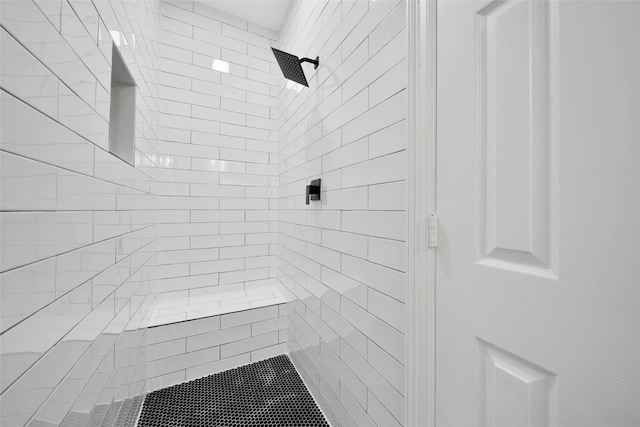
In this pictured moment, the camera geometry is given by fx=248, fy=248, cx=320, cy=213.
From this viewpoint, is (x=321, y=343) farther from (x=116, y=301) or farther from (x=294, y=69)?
(x=294, y=69)

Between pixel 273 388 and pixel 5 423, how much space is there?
1.43m

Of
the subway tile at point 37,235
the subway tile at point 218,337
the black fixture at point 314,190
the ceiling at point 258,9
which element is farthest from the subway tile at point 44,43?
the ceiling at point 258,9

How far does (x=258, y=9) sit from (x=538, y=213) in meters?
2.52

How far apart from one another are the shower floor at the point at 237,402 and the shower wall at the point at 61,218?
15.7 inches

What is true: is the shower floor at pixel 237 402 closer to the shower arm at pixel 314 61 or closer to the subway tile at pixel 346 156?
the subway tile at pixel 346 156

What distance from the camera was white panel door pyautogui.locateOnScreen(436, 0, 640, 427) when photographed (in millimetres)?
435

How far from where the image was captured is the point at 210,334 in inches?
69.3

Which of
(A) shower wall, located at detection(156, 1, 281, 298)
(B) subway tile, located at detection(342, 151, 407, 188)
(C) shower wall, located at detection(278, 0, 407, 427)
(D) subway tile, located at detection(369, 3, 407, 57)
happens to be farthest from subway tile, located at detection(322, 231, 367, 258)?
(A) shower wall, located at detection(156, 1, 281, 298)

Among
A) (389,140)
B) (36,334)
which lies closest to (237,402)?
(36,334)

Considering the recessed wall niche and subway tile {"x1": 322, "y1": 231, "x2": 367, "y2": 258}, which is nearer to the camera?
subway tile {"x1": 322, "y1": 231, "x2": 367, "y2": 258}

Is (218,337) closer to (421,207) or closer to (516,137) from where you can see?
(421,207)

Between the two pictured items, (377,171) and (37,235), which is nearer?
(37,235)

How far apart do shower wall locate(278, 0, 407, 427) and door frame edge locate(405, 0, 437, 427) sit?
5cm

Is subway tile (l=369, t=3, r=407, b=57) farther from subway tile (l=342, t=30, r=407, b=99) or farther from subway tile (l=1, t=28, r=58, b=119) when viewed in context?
subway tile (l=1, t=28, r=58, b=119)
